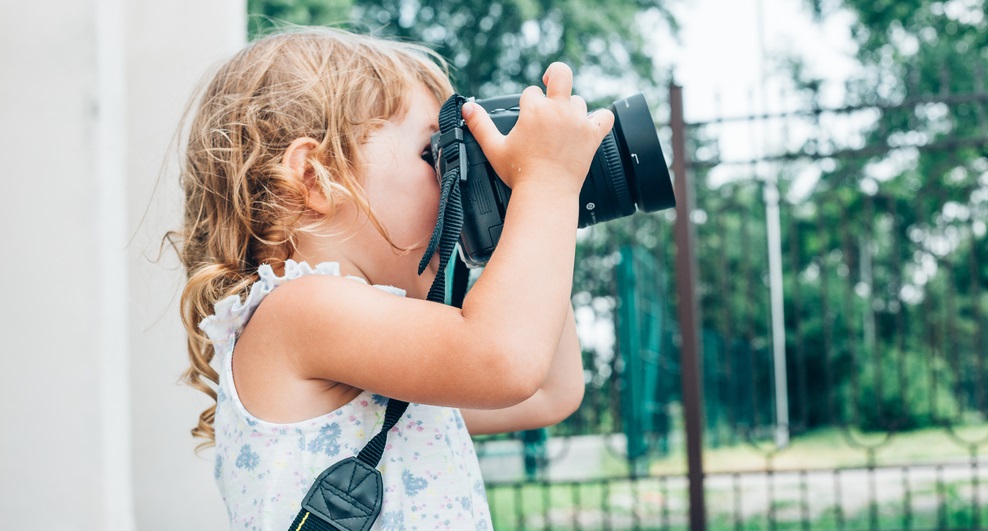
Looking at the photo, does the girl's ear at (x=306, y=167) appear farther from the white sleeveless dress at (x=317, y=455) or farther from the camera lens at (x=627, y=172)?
the camera lens at (x=627, y=172)

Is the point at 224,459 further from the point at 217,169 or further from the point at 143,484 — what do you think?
the point at 143,484

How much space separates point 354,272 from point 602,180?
34 centimetres

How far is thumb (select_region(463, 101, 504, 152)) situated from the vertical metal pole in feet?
9.41

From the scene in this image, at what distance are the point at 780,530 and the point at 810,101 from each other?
2210 mm

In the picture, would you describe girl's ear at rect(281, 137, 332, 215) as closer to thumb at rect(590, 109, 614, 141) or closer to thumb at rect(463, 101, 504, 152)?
thumb at rect(463, 101, 504, 152)

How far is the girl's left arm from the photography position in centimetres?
145

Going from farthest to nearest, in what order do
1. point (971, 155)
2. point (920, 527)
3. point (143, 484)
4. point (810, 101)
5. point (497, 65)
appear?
point (497, 65)
point (971, 155)
point (920, 527)
point (810, 101)
point (143, 484)

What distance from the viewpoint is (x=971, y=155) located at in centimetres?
757

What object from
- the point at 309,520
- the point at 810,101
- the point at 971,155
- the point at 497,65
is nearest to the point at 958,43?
the point at 971,155

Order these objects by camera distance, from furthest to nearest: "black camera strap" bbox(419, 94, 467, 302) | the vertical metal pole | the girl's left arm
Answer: the vertical metal pole < the girl's left arm < "black camera strap" bbox(419, 94, 467, 302)

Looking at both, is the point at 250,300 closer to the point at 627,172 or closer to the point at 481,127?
the point at 481,127

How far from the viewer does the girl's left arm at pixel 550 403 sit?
1.45m

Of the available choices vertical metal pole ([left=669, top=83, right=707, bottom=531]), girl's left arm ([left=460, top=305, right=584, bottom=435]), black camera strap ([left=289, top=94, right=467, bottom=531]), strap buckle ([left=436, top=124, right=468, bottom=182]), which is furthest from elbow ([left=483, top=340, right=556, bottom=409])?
vertical metal pole ([left=669, top=83, right=707, bottom=531])

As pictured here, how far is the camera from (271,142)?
4.02 ft
